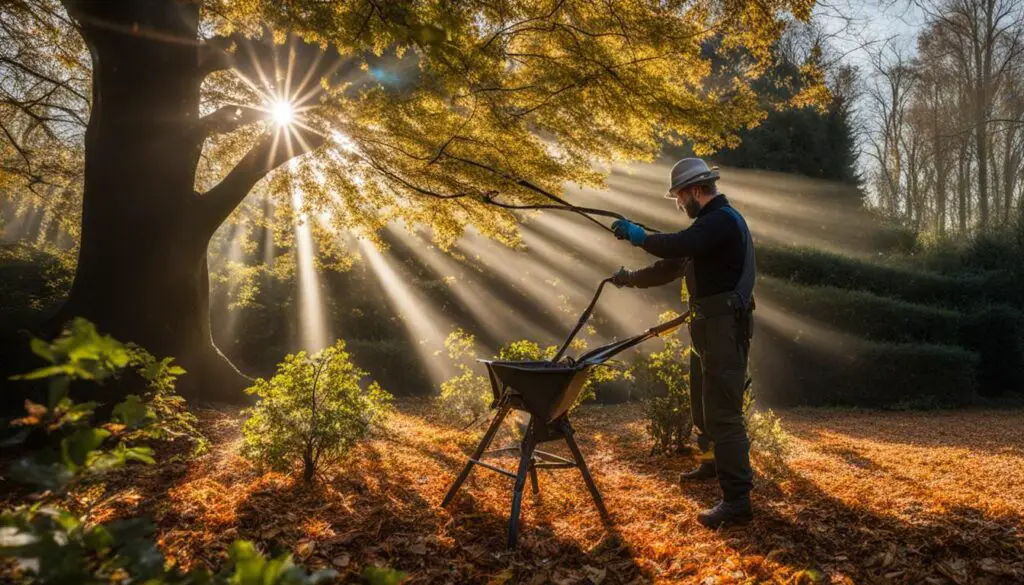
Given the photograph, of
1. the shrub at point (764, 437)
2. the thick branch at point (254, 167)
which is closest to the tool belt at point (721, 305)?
the shrub at point (764, 437)

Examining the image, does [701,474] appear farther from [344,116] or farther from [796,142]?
[796,142]

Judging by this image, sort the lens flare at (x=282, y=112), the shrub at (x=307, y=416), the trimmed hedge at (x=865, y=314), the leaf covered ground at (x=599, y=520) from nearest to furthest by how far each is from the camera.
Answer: the leaf covered ground at (x=599, y=520), the shrub at (x=307, y=416), the lens flare at (x=282, y=112), the trimmed hedge at (x=865, y=314)

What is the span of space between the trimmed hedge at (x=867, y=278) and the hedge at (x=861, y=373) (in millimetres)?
2327

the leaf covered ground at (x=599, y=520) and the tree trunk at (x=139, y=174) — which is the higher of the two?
the tree trunk at (x=139, y=174)

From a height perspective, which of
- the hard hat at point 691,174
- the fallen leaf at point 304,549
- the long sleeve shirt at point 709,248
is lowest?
the fallen leaf at point 304,549

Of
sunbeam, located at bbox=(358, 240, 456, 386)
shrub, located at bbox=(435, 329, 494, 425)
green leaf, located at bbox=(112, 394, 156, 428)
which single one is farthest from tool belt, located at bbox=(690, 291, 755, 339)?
sunbeam, located at bbox=(358, 240, 456, 386)

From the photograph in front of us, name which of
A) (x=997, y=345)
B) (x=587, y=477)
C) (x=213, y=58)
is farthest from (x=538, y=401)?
(x=997, y=345)

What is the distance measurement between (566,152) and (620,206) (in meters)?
11.3

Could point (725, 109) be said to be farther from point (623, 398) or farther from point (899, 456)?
point (623, 398)

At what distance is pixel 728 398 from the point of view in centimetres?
315

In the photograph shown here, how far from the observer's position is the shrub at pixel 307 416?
3.69 meters

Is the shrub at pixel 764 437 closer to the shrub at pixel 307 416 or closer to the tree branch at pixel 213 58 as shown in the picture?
the shrub at pixel 307 416

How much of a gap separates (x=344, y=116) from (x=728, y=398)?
12.8 ft

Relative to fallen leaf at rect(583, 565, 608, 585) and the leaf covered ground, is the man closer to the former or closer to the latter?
the leaf covered ground
